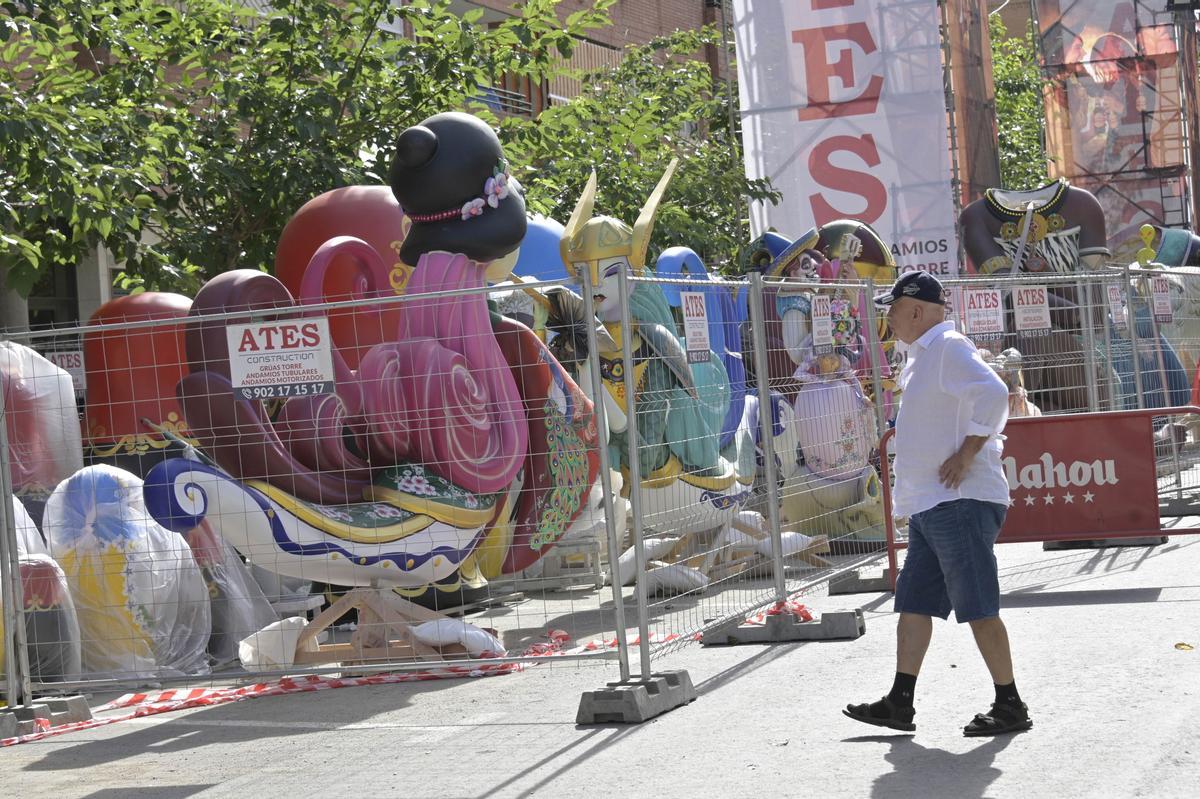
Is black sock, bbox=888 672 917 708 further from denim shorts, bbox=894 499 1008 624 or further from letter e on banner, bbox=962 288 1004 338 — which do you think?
letter e on banner, bbox=962 288 1004 338

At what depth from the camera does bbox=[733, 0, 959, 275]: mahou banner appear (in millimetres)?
21781

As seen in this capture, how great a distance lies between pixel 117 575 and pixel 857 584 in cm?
462

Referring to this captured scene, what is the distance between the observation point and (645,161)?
19297 mm

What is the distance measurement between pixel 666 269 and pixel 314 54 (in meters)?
3.47

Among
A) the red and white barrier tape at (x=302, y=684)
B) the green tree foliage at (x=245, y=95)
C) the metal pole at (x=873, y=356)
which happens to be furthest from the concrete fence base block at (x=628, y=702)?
the green tree foliage at (x=245, y=95)

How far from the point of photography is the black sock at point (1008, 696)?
643 cm

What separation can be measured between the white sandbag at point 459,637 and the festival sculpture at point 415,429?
30cm

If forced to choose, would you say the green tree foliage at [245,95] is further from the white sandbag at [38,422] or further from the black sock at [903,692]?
the black sock at [903,692]

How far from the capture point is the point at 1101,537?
10109 mm

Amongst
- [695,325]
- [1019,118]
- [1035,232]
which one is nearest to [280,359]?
[695,325]

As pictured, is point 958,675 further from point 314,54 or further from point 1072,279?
point 314,54

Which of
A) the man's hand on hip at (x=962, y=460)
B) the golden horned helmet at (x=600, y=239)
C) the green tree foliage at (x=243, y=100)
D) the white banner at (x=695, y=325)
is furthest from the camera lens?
the green tree foliage at (x=243, y=100)

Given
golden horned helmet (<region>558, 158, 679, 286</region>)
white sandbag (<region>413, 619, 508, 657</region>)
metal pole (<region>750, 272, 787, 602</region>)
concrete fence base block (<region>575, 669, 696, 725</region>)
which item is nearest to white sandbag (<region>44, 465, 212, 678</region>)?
white sandbag (<region>413, 619, 508, 657</region>)

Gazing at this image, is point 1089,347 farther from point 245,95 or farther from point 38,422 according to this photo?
point 38,422
